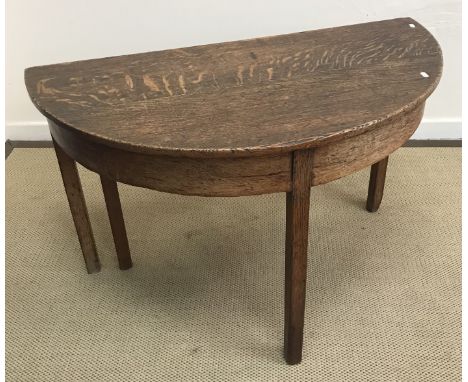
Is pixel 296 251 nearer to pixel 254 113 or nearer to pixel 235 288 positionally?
pixel 254 113

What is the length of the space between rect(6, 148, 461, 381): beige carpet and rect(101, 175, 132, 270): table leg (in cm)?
5

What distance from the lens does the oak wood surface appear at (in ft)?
3.79

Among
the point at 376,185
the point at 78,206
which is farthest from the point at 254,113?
the point at 376,185

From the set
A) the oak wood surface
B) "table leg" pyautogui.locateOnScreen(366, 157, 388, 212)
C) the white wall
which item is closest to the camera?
the oak wood surface

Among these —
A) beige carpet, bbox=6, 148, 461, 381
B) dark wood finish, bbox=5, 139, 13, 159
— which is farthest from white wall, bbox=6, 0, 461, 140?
beige carpet, bbox=6, 148, 461, 381

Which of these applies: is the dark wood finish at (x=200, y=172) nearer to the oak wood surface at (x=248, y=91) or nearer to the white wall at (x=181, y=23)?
the oak wood surface at (x=248, y=91)

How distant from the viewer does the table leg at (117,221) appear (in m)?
1.67

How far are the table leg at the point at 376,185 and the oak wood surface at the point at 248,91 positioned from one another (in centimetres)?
48

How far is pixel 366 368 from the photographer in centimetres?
150

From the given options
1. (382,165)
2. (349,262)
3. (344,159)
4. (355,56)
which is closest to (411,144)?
(382,165)

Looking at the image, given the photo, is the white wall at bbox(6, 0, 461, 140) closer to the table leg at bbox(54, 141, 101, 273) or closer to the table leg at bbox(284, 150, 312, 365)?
the table leg at bbox(54, 141, 101, 273)

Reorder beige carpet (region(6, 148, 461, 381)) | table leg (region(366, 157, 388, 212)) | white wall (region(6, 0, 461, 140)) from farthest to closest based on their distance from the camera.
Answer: white wall (region(6, 0, 461, 140)) → table leg (region(366, 157, 388, 212)) → beige carpet (region(6, 148, 461, 381))

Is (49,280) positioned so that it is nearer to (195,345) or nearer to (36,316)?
(36,316)
